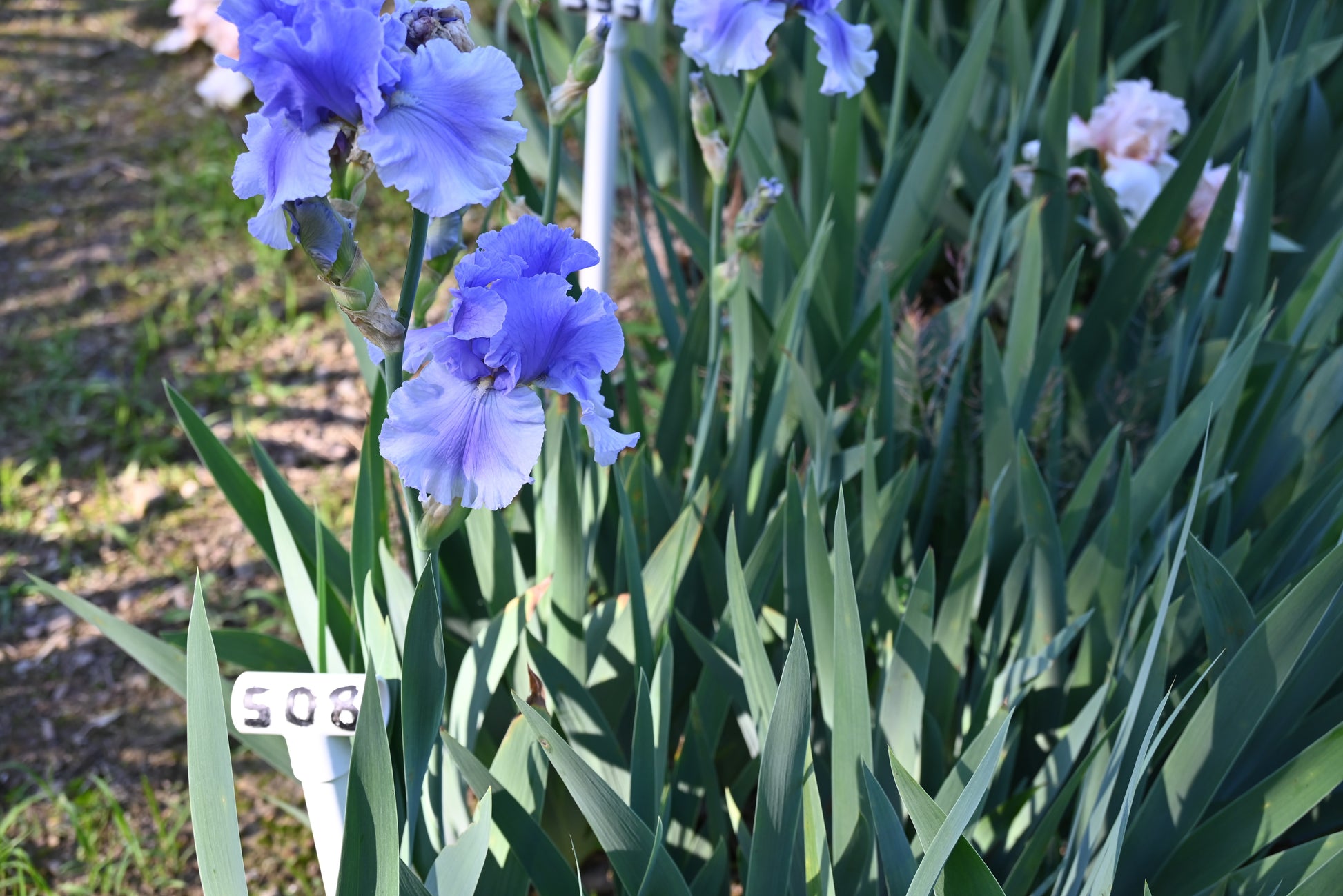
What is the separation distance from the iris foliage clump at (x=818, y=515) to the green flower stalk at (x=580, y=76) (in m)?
0.01

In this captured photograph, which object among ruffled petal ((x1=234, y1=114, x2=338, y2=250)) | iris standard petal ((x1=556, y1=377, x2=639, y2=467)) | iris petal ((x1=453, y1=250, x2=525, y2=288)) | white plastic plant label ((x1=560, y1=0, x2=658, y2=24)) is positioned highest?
white plastic plant label ((x1=560, y1=0, x2=658, y2=24))

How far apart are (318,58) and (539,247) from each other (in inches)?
7.0

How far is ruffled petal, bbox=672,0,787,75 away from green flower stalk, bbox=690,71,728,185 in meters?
0.07

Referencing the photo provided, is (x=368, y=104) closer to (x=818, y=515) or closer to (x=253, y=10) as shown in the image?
(x=253, y=10)

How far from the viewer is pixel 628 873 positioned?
0.81 meters

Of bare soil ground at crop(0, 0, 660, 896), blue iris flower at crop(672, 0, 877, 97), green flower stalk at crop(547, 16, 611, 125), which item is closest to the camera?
green flower stalk at crop(547, 16, 611, 125)

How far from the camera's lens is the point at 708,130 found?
1.14 metres

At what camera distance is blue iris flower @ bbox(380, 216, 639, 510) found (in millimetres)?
646

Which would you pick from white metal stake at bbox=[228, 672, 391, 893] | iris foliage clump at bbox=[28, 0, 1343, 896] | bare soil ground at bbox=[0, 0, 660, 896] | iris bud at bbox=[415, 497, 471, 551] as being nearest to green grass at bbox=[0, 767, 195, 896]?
bare soil ground at bbox=[0, 0, 660, 896]

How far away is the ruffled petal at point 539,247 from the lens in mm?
684

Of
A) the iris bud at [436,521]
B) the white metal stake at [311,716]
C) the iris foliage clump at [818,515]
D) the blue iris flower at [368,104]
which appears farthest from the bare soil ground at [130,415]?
the blue iris flower at [368,104]

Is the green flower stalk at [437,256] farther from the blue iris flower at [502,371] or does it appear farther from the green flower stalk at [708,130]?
the green flower stalk at [708,130]

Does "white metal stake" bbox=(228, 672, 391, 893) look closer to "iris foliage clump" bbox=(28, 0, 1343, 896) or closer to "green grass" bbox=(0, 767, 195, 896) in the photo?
"iris foliage clump" bbox=(28, 0, 1343, 896)

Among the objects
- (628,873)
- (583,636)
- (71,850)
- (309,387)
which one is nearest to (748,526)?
(583,636)
